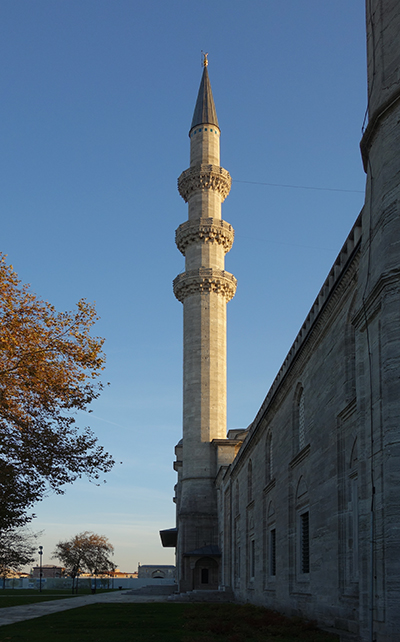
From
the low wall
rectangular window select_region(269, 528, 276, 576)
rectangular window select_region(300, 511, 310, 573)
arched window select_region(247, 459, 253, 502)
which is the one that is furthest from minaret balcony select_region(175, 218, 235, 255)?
the low wall

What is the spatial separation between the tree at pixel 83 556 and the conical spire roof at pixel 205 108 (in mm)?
50790

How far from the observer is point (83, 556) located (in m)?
80.1

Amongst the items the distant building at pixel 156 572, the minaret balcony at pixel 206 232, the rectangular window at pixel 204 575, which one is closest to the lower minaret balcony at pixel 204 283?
the minaret balcony at pixel 206 232

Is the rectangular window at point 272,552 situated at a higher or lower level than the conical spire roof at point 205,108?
lower

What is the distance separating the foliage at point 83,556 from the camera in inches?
3152

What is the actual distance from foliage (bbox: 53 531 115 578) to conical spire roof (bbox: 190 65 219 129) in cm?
5079

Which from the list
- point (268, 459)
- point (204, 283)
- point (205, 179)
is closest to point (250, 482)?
point (268, 459)

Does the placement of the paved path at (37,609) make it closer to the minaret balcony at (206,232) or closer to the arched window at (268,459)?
the arched window at (268,459)

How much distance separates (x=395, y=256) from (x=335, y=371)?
6.52 meters

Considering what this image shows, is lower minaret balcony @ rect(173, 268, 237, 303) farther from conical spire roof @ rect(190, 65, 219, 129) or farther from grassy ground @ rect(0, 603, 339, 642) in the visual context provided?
grassy ground @ rect(0, 603, 339, 642)

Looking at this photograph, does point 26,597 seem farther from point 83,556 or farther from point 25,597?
point 83,556

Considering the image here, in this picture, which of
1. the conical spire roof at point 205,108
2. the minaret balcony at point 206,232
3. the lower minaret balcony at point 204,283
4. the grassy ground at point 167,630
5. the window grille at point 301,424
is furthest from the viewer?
the conical spire roof at point 205,108

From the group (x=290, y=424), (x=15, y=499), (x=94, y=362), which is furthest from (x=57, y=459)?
(x=290, y=424)

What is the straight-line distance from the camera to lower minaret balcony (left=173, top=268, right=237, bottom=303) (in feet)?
182
